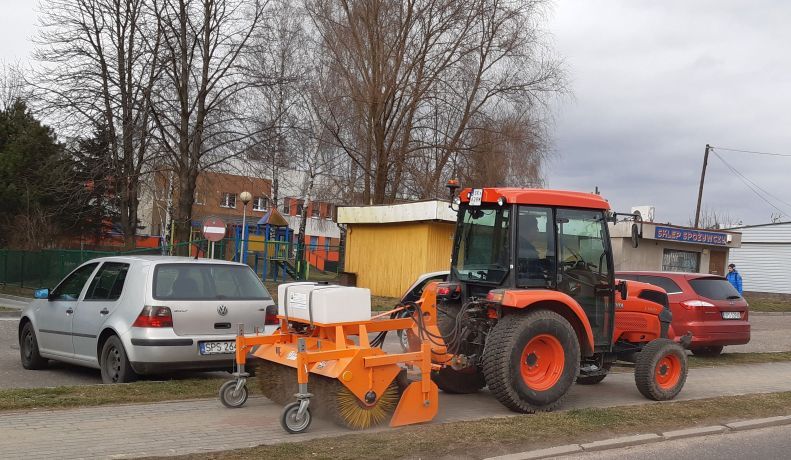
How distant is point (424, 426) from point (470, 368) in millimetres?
1590

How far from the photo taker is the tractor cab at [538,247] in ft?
27.6

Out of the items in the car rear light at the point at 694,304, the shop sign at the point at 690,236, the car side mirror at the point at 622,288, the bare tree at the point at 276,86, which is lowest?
the car rear light at the point at 694,304

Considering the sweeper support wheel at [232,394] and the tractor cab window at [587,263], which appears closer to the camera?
the sweeper support wheel at [232,394]

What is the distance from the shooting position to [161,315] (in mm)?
8922

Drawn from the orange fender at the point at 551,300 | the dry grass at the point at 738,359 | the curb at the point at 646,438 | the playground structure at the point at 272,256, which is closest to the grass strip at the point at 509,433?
the curb at the point at 646,438

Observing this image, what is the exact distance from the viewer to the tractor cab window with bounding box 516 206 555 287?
8.37m

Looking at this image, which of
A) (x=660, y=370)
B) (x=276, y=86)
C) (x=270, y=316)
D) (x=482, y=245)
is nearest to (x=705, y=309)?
(x=660, y=370)

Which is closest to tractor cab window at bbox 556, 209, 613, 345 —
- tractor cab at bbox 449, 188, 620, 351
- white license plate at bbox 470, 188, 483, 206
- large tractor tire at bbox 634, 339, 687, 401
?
tractor cab at bbox 449, 188, 620, 351

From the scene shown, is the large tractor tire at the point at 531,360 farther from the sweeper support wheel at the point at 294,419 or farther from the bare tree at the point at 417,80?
the bare tree at the point at 417,80

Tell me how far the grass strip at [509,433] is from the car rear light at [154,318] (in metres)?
3.12

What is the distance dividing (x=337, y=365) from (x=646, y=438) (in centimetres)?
295

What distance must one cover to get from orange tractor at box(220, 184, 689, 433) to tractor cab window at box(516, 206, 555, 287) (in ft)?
0.05

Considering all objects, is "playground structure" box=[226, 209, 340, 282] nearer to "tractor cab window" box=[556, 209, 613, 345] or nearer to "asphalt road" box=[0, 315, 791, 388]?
"asphalt road" box=[0, 315, 791, 388]

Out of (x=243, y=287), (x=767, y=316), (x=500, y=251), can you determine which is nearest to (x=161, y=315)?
(x=243, y=287)
